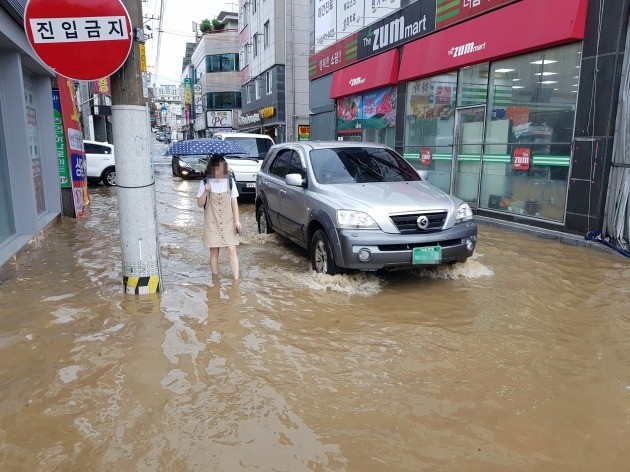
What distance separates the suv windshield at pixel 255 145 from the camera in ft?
47.0

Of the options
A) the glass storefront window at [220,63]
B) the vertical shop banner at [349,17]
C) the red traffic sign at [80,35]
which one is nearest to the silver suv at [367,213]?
the red traffic sign at [80,35]

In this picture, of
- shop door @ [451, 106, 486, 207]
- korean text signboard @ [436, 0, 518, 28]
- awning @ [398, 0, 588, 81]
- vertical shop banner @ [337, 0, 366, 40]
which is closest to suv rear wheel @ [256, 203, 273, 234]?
shop door @ [451, 106, 486, 207]

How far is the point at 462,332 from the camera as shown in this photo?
14.3ft

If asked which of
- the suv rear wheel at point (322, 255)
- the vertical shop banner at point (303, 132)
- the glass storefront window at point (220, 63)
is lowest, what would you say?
the suv rear wheel at point (322, 255)

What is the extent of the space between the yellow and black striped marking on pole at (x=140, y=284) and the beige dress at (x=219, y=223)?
844 millimetres

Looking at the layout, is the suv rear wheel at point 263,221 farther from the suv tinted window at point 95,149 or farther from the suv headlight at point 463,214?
the suv tinted window at point 95,149

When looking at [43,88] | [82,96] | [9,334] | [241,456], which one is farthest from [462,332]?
[82,96]

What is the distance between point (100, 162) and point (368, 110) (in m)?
9.40

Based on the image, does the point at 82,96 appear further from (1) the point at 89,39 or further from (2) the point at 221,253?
(1) the point at 89,39

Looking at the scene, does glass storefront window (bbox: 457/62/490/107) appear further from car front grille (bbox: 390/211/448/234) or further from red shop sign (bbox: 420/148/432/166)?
car front grille (bbox: 390/211/448/234)

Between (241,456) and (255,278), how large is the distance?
3.55 metres

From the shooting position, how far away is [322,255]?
5852 millimetres

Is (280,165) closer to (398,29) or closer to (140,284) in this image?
(140,284)

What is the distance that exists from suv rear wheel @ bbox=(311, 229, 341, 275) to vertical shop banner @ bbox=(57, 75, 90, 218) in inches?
262
